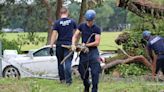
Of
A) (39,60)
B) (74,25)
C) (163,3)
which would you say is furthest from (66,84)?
(163,3)

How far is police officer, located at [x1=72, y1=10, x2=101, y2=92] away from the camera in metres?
9.88

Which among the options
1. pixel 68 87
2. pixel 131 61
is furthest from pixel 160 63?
pixel 68 87

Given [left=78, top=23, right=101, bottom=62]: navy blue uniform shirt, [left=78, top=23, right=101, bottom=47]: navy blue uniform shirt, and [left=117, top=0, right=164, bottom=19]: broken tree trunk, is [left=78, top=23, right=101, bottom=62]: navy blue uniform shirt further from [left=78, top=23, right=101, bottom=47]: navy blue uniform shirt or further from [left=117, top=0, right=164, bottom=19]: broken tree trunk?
[left=117, top=0, right=164, bottom=19]: broken tree trunk

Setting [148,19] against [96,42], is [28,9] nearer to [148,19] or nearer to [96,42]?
[148,19]

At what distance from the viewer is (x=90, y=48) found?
9.98 m

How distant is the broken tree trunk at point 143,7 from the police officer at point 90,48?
23.1 feet

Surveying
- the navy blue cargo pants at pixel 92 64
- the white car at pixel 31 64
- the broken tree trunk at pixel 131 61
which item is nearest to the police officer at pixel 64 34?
the navy blue cargo pants at pixel 92 64

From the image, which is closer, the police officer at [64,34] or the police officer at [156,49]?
the police officer at [64,34]

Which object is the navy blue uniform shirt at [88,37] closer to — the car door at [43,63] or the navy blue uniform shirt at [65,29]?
the navy blue uniform shirt at [65,29]

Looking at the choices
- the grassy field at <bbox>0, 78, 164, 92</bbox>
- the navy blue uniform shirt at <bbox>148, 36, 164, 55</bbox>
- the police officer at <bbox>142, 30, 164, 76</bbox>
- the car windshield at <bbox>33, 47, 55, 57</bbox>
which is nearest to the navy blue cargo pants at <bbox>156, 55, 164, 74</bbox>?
the police officer at <bbox>142, 30, 164, 76</bbox>

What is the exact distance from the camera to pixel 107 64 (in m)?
15.9

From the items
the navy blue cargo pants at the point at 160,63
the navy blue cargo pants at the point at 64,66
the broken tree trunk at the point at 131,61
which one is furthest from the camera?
the broken tree trunk at the point at 131,61

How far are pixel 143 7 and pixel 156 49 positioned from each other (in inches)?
154

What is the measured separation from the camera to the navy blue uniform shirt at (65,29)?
1222 cm
